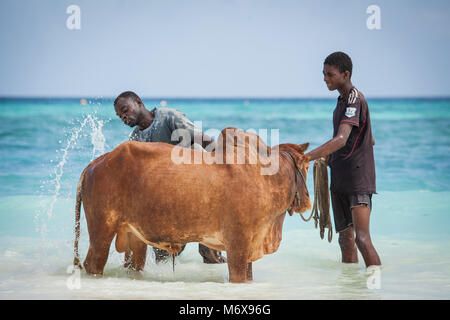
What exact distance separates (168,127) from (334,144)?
1282 millimetres

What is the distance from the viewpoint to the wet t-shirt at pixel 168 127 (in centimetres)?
463

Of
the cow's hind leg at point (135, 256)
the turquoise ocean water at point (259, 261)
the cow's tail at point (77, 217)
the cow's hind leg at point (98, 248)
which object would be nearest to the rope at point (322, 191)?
the turquoise ocean water at point (259, 261)

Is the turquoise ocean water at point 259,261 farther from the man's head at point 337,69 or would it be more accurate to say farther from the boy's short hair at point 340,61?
the boy's short hair at point 340,61

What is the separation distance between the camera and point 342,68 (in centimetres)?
474

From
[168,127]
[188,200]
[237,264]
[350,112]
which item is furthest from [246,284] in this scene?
[350,112]

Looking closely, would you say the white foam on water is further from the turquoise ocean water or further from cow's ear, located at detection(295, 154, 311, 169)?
cow's ear, located at detection(295, 154, 311, 169)

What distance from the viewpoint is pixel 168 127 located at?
470 centimetres

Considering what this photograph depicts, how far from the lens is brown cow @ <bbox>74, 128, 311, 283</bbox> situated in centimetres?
401

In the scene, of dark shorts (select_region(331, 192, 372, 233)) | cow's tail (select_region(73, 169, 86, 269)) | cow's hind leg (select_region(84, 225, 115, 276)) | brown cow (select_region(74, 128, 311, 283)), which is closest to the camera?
brown cow (select_region(74, 128, 311, 283))

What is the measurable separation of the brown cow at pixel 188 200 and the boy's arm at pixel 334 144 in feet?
0.92

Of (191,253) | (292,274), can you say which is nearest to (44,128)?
(191,253)

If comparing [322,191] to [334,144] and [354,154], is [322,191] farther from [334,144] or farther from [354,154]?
[334,144]

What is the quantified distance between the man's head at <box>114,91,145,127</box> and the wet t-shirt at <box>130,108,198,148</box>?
0.46 ft

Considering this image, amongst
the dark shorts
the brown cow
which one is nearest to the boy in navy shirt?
the dark shorts
